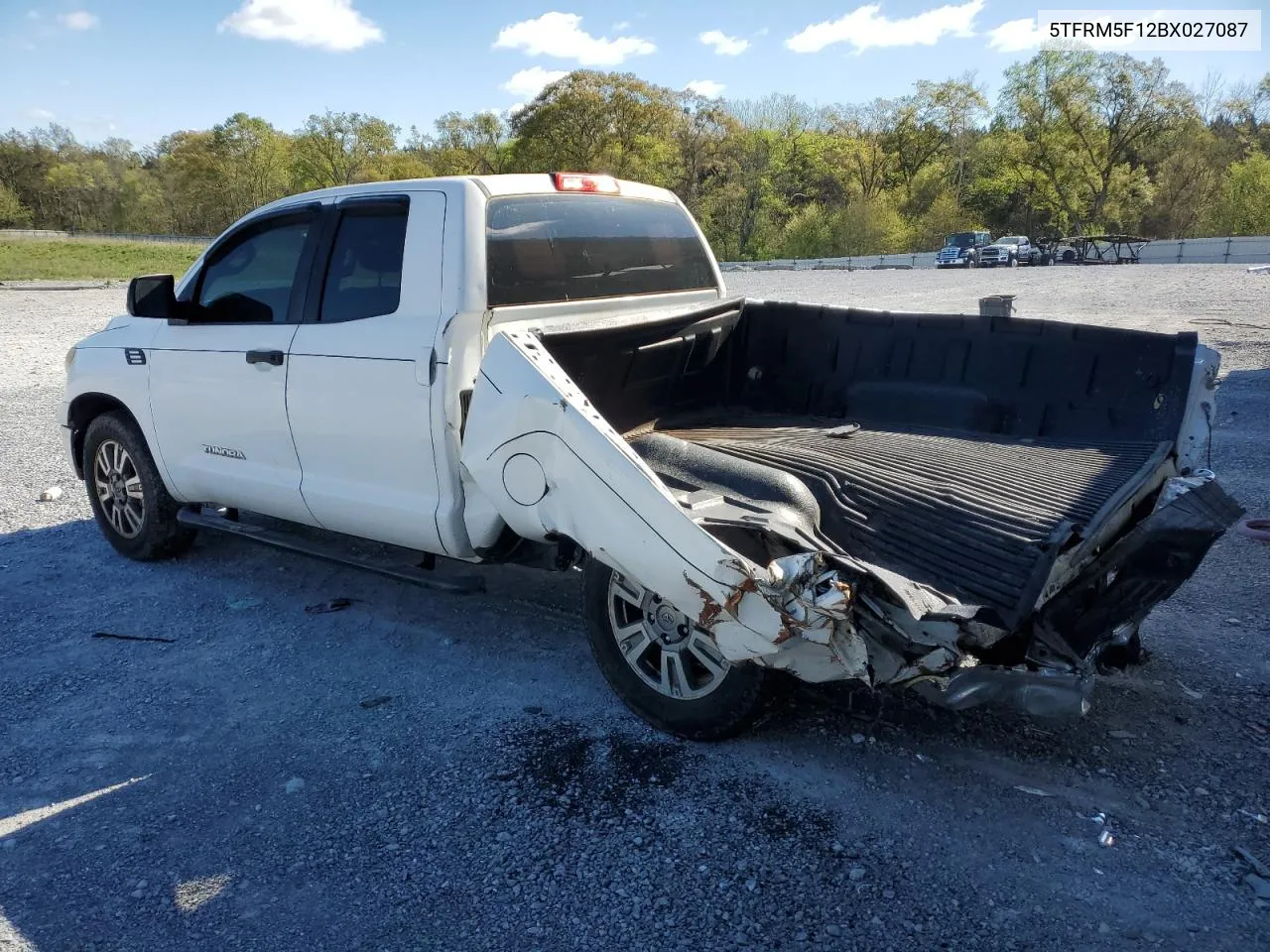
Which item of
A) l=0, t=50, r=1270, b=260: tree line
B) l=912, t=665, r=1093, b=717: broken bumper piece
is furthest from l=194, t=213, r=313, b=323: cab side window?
l=0, t=50, r=1270, b=260: tree line

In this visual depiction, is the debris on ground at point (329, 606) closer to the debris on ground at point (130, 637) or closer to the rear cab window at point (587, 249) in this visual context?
the debris on ground at point (130, 637)

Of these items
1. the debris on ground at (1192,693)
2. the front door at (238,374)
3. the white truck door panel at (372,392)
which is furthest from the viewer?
the front door at (238,374)

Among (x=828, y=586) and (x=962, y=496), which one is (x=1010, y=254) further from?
(x=828, y=586)

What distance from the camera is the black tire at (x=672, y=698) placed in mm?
3252

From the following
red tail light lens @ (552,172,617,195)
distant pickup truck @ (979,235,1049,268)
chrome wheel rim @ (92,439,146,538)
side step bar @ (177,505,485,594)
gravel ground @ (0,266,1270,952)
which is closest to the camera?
gravel ground @ (0,266,1270,952)

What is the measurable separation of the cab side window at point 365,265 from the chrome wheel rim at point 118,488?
2.01 m

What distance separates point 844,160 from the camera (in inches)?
2544

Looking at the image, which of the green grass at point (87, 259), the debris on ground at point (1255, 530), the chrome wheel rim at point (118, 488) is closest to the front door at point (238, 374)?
the chrome wheel rim at point (118, 488)

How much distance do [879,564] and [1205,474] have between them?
1.23m

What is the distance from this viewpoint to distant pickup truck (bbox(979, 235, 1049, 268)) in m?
38.7

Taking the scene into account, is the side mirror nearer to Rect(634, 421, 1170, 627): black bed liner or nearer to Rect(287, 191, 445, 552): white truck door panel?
Rect(287, 191, 445, 552): white truck door panel

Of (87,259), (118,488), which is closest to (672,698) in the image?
(118,488)

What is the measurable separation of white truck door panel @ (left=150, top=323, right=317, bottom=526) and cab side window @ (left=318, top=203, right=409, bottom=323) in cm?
32

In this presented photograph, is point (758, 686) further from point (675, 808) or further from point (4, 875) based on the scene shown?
point (4, 875)
